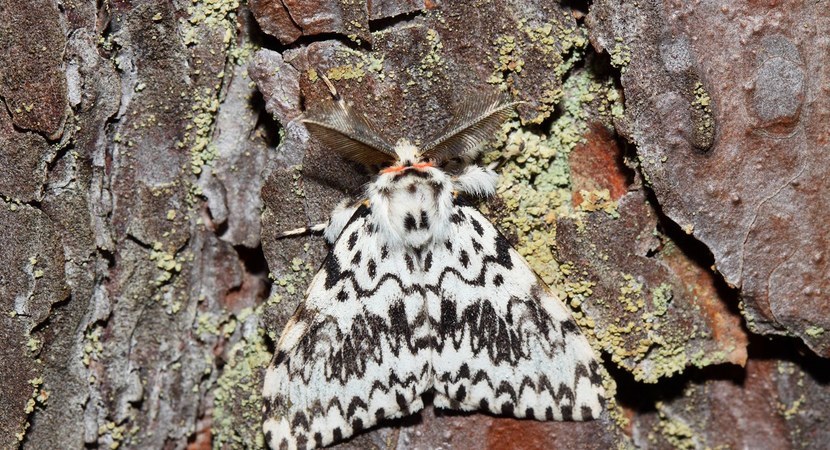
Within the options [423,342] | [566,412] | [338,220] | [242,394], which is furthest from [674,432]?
[242,394]

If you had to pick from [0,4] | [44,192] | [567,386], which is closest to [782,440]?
[567,386]

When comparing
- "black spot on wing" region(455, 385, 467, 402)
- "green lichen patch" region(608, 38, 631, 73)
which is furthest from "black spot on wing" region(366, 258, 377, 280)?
"green lichen patch" region(608, 38, 631, 73)

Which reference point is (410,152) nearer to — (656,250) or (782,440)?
(656,250)

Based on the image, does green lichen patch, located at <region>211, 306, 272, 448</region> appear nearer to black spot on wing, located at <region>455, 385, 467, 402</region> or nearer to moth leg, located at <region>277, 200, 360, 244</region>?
moth leg, located at <region>277, 200, 360, 244</region>

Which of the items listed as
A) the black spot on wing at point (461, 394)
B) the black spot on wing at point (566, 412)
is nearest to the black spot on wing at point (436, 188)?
the black spot on wing at point (461, 394)

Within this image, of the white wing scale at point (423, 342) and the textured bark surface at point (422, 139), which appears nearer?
the textured bark surface at point (422, 139)

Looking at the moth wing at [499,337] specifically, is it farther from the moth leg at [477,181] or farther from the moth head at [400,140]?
the moth head at [400,140]
